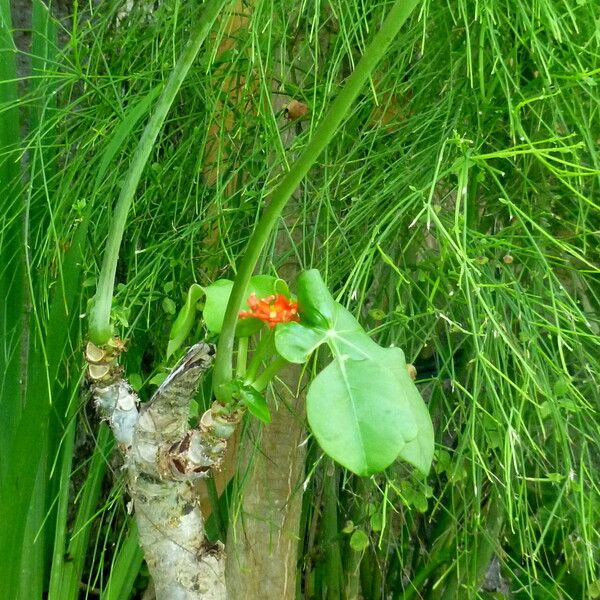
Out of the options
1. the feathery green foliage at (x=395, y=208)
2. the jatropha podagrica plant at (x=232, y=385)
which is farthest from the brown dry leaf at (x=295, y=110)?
the jatropha podagrica plant at (x=232, y=385)

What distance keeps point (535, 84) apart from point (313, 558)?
59 centimetres

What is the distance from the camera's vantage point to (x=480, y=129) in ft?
2.13

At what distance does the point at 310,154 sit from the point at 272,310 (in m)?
0.10

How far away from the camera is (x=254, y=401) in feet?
1.40

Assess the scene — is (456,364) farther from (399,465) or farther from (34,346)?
(34,346)

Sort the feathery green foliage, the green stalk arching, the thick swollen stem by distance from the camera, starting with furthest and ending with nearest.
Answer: the feathery green foliage → the thick swollen stem → the green stalk arching

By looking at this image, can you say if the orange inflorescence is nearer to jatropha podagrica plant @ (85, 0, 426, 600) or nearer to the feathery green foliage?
jatropha podagrica plant @ (85, 0, 426, 600)

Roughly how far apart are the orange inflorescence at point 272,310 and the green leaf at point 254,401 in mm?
34

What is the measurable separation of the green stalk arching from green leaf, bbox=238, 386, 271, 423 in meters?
0.01

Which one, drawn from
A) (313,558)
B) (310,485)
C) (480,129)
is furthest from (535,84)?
(313,558)

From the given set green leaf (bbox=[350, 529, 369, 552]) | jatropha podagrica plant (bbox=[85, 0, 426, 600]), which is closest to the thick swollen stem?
jatropha podagrica plant (bbox=[85, 0, 426, 600])

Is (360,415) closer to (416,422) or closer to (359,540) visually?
(416,422)

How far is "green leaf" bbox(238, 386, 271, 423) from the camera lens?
0.42 metres

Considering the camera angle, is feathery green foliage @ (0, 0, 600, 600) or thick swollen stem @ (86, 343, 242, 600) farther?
feathery green foliage @ (0, 0, 600, 600)
